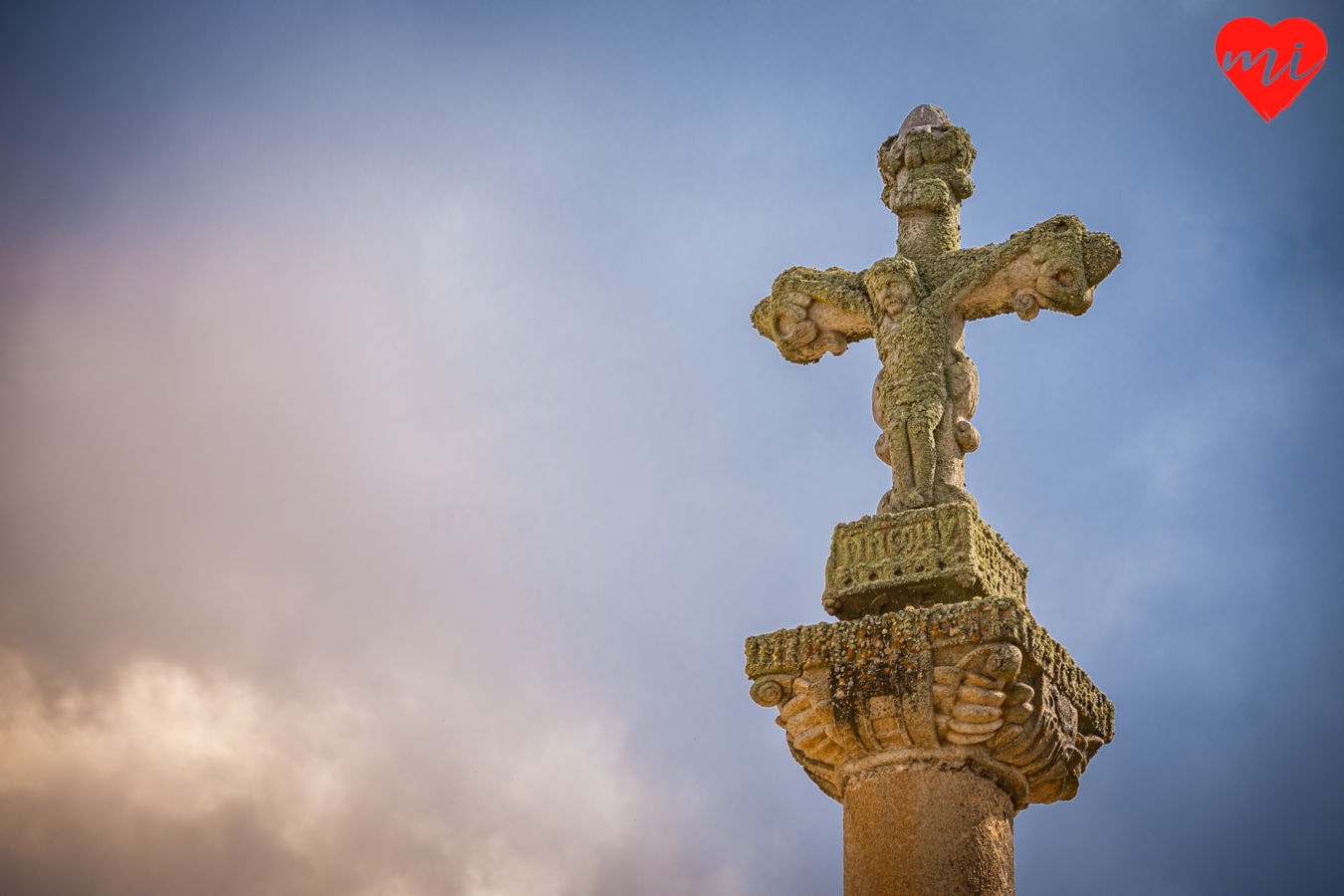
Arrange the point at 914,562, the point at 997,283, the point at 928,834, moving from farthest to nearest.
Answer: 1. the point at 997,283
2. the point at 914,562
3. the point at 928,834

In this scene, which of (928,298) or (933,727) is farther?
(928,298)

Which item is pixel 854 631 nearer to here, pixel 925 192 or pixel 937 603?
pixel 937 603

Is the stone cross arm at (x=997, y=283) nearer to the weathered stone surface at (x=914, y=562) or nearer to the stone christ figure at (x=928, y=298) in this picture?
the stone christ figure at (x=928, y=298)

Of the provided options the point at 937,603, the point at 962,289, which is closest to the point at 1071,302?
the point at 962,289

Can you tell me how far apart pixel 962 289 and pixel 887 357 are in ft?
2.29

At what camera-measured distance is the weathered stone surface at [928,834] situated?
7168 millimetres

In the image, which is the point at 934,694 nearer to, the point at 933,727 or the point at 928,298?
the point at 933,727

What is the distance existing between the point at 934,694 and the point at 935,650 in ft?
0.78

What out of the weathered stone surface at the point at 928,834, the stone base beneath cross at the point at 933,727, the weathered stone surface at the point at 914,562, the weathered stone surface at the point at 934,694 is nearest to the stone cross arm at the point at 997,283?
the weathered stone surface at the point at 914,562

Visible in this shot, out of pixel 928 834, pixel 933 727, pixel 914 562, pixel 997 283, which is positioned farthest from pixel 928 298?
pixel 928 834

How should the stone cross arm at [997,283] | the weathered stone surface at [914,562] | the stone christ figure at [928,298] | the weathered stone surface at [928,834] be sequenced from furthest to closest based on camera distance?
the stone cross arm at [997,283], the stone christ figure at [928,298], the weathered stone surface at [914,562], the weathered stone surface at [928,834]

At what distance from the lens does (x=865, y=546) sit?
809 cm

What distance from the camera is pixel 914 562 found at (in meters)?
7.80

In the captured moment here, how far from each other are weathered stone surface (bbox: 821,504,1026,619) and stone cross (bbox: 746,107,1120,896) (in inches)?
0.4
